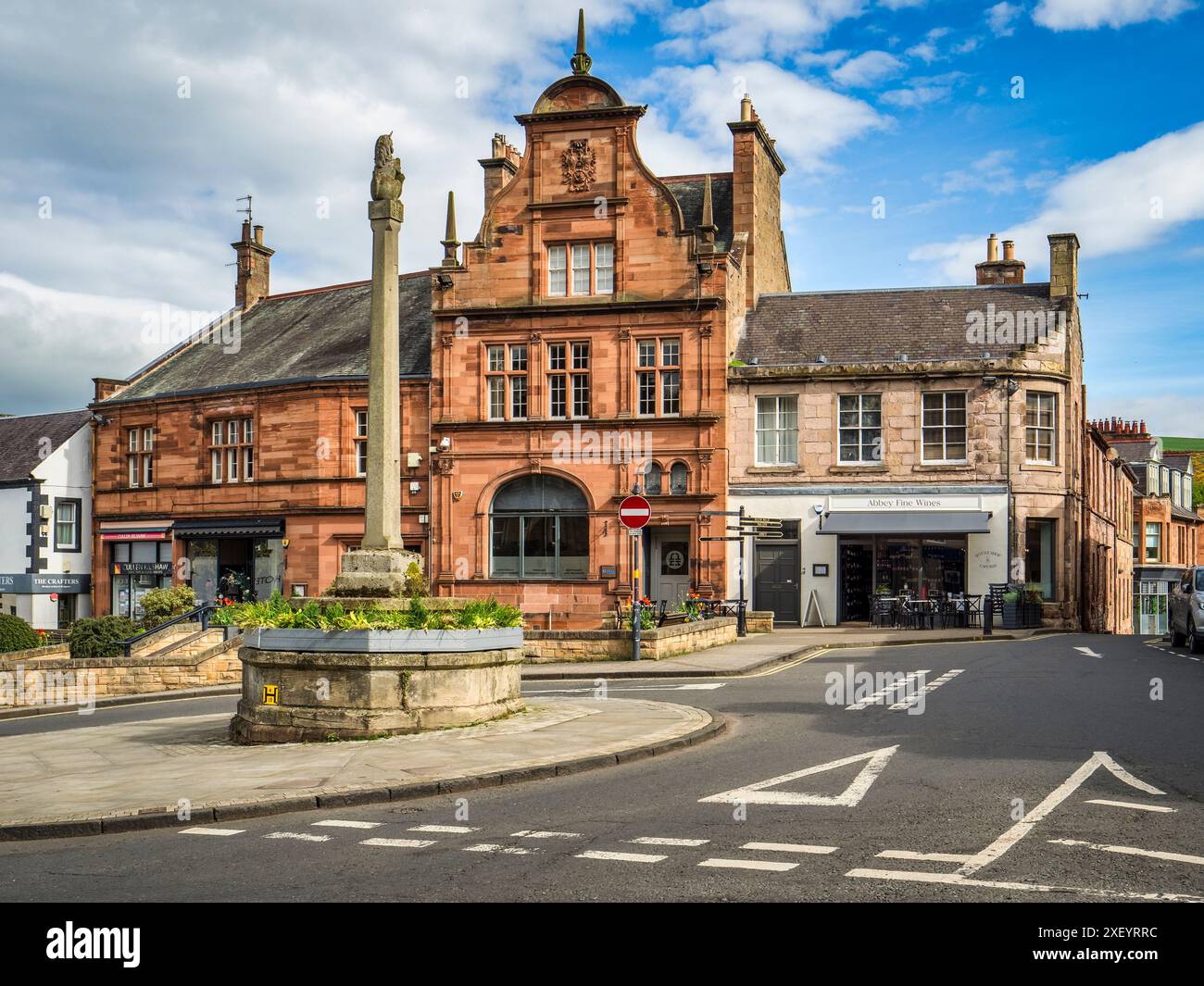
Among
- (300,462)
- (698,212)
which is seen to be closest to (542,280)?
(698,212)

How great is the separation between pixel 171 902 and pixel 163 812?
98.6 inches

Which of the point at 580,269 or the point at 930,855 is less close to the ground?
the point at 580,269

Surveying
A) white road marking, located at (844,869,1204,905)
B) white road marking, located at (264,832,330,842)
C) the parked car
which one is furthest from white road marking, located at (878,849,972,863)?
the parked car

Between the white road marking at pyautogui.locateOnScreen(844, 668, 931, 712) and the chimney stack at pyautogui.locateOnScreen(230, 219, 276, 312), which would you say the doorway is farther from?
the chimney stack at pyautogui.locateOnScreen(230, 219, 276, 312)

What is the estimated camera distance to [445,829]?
327 inches

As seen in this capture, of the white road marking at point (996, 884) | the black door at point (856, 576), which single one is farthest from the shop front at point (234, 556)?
the white road marking at point (996, 884)

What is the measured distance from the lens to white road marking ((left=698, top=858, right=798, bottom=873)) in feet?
22.7

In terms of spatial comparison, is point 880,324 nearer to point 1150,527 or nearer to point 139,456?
point 139,456

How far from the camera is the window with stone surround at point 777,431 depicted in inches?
1356

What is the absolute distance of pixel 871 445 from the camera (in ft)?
112

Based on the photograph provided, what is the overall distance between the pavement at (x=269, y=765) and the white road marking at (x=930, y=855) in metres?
3.88

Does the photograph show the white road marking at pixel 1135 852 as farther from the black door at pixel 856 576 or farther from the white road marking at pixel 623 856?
the black door at pixel 856 576

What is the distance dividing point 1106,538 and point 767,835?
127 ft

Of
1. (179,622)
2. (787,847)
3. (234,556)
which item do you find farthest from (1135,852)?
(234,556)
